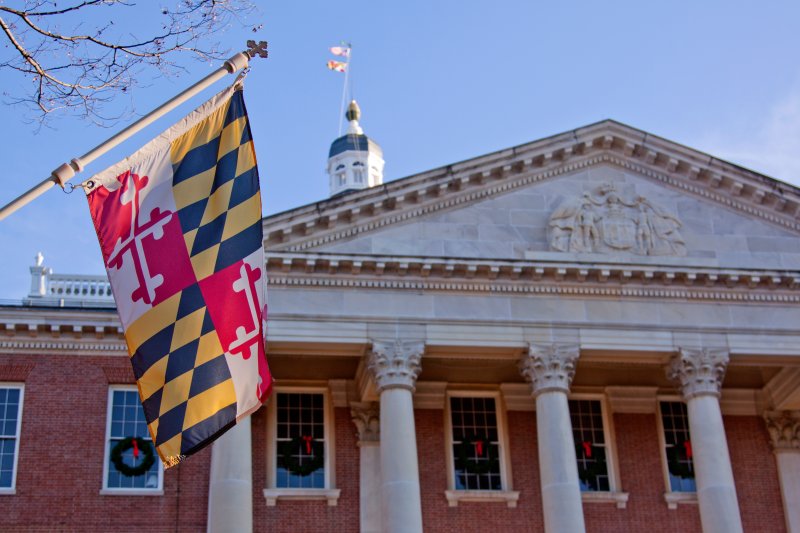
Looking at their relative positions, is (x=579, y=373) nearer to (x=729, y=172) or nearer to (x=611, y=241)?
(x=611, y=241)

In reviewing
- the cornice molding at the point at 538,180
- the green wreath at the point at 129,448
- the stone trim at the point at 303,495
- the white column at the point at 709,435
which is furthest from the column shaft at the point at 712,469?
the green wreath at the point at 129,448

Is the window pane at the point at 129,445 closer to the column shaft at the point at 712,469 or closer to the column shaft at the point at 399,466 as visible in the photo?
the column shaft at the point at 399,466

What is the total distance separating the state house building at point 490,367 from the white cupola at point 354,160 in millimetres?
32281

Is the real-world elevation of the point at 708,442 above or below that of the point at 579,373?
below

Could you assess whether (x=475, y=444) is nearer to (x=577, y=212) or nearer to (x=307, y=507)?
(x=307, y=507)

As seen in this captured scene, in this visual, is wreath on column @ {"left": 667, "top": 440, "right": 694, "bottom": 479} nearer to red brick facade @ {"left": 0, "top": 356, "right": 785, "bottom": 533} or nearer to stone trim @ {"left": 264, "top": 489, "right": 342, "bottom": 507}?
red brick facade @ {"left": 0, "top": 356, "right": 785, "bottom": 533}

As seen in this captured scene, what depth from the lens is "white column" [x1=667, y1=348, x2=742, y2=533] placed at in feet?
93.1

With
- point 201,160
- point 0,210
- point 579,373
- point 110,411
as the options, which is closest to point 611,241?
point 579,373

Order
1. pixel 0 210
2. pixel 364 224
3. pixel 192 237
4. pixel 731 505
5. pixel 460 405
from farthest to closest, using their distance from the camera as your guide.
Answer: pixel 460 405
pixel 364 224
pixel 731 505
pixel 192 237
pixel 0 210

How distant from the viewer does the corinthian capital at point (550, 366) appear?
96.3 ft

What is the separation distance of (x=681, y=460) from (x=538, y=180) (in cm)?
759

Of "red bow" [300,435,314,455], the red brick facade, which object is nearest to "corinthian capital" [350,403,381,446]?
the red brick facade

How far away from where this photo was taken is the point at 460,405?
106 feet

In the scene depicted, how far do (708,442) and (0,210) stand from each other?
1990 centimetres
